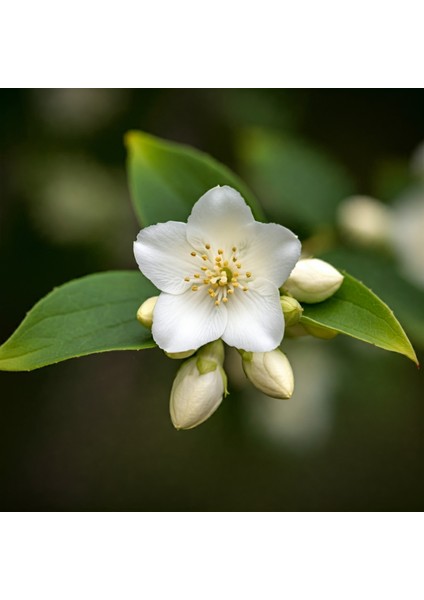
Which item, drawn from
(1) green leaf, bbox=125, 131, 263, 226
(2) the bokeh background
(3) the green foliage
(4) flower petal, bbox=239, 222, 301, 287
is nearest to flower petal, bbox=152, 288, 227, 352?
(4) flower petal, bbox=239, 222, 301, 287

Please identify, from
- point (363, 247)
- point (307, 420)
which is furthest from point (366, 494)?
point (363, 247)

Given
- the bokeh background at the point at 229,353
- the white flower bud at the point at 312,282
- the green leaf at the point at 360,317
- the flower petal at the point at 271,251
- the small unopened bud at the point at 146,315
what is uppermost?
the flower petal at the point at 271,251

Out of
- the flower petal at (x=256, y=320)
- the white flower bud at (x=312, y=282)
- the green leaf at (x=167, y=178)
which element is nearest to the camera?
the flower petal at (x=256, y=320)

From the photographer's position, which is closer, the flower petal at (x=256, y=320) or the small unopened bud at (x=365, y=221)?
the flower petal at (x=256, y=320)

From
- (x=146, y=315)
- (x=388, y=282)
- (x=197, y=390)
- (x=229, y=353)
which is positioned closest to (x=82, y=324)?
(x=146, y=315)

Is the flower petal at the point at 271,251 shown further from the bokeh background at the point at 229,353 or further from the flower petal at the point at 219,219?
the bokeh background at the point at 229,353

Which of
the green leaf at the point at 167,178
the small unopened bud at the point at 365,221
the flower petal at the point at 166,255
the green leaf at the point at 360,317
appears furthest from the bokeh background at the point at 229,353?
the flower petal at the point at 166,255

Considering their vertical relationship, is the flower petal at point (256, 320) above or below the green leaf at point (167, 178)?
below

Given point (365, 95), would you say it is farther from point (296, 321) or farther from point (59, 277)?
point (296, 321)
